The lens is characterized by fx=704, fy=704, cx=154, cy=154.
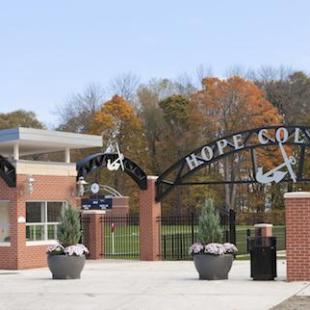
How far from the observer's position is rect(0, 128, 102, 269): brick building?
24578 mm

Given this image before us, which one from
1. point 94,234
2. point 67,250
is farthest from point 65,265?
point 94,234

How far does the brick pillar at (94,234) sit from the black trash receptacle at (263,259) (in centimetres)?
1287

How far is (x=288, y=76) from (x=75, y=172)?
49.6 m

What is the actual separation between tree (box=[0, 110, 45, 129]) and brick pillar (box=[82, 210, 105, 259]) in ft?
148

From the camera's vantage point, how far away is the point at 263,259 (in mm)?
17469

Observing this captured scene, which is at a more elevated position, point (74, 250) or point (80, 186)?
point (80, 186)

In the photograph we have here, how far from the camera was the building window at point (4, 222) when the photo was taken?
82.4ft

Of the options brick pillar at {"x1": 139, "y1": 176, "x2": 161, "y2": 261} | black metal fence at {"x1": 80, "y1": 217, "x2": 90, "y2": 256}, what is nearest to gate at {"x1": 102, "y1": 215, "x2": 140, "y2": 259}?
black metal fence at {"x1": 80, "y1": 217, "x2": 90, "y2": 256}

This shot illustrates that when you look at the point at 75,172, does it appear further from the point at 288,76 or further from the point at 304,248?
the point at 288,76

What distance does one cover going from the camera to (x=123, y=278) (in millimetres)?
19078

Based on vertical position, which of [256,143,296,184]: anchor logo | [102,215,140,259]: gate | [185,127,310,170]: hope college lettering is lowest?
[102,215,140,259]: gate

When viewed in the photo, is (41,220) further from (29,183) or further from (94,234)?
(94,234)

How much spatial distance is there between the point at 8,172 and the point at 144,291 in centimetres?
1062

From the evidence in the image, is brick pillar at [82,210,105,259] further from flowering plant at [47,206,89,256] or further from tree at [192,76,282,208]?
tree at [192,76,282,208]
